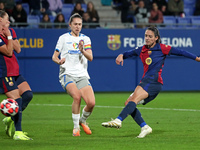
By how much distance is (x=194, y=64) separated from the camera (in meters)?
18.8

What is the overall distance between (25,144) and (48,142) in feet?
1.28

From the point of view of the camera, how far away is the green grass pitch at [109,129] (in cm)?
729

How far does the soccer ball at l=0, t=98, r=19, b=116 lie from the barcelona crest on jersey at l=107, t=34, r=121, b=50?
36.1 ft

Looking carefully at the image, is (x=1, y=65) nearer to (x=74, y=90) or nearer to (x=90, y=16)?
(x=74, y=90)

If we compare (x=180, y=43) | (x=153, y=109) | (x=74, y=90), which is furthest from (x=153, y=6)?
(x=74, y=90)

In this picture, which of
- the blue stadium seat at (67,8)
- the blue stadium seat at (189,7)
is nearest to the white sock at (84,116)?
the blue stadium seat at (67,8)

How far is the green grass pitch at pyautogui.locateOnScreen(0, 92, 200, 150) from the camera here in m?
7.29

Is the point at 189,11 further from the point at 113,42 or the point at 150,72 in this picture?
the point at 150,72

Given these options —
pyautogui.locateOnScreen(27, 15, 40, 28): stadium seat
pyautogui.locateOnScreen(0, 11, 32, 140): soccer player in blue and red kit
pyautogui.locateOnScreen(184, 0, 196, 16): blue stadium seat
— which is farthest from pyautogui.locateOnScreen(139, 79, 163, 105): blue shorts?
pyautogui.locateOnScreen(184, 0, 196, 16): blue stadium seat

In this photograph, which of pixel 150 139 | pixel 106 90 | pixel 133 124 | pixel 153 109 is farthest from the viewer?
pixel 106 90

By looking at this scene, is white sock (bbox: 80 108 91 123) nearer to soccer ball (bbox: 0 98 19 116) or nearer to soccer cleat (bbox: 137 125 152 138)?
soccer cleat (bbox: 137 125 152 138)

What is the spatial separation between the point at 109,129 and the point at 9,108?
8.09 feet

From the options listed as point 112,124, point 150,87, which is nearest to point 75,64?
point 150,87

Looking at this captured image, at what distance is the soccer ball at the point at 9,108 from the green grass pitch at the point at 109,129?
0.47 m
